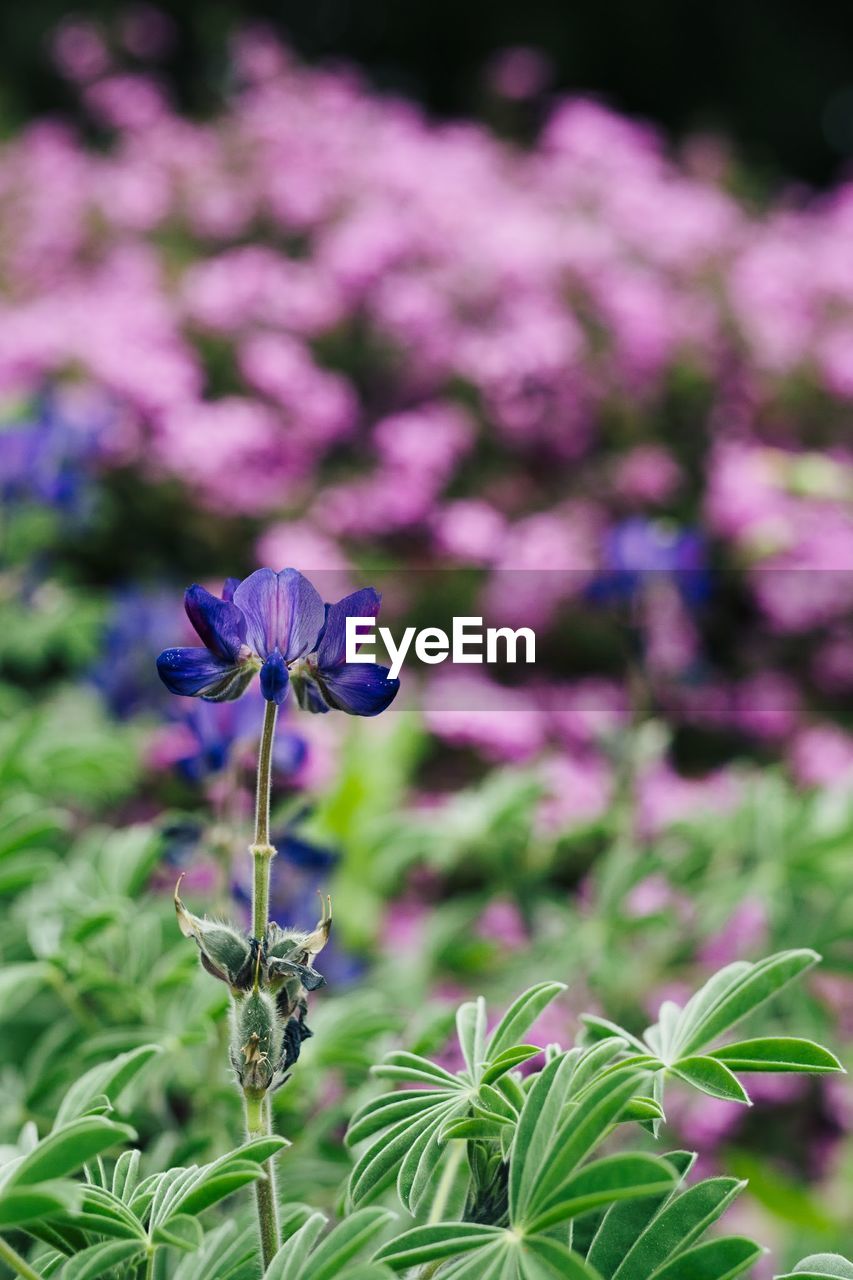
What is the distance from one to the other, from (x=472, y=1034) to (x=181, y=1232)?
0.21 metres

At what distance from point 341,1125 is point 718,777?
164 centimetres

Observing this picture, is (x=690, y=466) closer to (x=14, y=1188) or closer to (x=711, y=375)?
(x=711, y=375)

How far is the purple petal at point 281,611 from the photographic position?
0.64 metres

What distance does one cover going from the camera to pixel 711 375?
3.26 m

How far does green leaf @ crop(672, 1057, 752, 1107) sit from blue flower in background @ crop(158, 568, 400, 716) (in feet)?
0.89

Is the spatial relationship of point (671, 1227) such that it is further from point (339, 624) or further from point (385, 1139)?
point (339, 624)

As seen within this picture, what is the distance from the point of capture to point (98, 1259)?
562 mm

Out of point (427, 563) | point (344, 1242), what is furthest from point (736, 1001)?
point (427, 563)

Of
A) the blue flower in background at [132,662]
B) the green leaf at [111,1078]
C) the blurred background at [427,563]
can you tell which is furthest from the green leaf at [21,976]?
the blue flower in background at [132,662]

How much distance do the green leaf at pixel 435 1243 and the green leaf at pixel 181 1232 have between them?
0.09 metres

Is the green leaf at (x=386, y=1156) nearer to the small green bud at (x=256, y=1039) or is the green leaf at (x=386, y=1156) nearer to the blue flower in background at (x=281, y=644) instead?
the small green bud at (x=256, y=1039)

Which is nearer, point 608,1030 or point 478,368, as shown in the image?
point 608,1030

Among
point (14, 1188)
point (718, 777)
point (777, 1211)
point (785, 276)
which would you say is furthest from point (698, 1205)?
point (785, 276)

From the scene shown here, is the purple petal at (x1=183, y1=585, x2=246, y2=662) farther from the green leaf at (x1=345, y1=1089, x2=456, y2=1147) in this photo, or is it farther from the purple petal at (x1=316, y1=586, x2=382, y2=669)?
the green leaf at (x1=345, y1=1089, x2=456, y2=1147)
